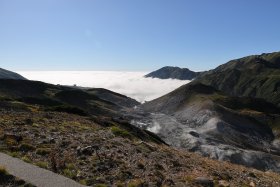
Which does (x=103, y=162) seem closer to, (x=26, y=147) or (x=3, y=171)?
(x=26, y=147)

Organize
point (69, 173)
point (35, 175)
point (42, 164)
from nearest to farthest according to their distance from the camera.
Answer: point (35, 175) < point (69, 173) < point (42, 164)

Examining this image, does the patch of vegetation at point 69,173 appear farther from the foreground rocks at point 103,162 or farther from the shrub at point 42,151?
the shrub at point 42,151

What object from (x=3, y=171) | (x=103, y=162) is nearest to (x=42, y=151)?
(x=103, y=162)

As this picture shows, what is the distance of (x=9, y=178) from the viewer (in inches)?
746

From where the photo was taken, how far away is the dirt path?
18697 mm

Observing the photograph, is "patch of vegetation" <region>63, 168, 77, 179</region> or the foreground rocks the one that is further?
the foreground rocks

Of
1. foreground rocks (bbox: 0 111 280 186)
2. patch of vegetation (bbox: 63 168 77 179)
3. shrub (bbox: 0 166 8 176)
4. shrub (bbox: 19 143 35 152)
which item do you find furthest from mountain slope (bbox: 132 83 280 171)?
shrub (bbox: 0 166 8 176)

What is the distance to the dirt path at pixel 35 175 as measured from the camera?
61.3ft

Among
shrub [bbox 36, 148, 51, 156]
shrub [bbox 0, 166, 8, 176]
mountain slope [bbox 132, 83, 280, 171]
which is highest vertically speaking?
shrub [bbox 0, 166, 8, 176]

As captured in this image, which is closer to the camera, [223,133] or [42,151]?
[42,151]

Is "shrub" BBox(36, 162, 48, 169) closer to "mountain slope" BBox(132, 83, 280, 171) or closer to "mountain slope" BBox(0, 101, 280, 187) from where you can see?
"mountain slope" BBox(0, 101, 280, 187)

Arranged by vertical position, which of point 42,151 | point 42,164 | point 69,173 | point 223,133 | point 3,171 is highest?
point 3,171

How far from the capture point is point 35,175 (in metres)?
19.9

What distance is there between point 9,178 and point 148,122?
152 m
